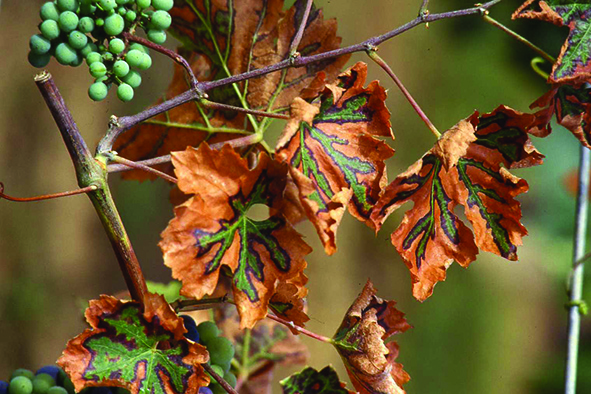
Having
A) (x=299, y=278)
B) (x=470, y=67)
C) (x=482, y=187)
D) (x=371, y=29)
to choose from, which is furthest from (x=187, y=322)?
(x=470, y=67)

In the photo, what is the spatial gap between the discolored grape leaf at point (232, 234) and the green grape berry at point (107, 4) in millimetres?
118

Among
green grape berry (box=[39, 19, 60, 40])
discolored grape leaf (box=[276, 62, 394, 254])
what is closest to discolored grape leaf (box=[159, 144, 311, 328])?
discolored grape leaf (box=[276, 62, 394, 254])

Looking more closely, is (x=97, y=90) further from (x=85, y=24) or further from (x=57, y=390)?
(x=57, y=390)

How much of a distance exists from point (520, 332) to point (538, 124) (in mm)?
890

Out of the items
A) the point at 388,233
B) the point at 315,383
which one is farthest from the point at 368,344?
the point at 388,233

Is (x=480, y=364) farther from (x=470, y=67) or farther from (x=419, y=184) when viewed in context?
(x=419, y=184)

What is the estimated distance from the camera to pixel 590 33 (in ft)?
1.42

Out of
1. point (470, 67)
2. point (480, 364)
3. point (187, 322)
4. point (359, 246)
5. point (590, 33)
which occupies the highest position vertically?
point (590, 33)

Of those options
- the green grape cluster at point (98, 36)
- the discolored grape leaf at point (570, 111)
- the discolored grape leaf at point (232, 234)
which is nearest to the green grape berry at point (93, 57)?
the green grape cluster at point (98, 36)

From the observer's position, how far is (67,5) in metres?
0.41

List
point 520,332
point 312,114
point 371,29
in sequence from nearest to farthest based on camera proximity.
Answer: point 312,114 < point 371,29 < point 520,332

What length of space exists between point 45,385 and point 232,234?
23 cm

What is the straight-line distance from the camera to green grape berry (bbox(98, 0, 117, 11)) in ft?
1.32

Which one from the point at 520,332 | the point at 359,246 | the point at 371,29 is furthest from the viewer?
the point at 520,332
